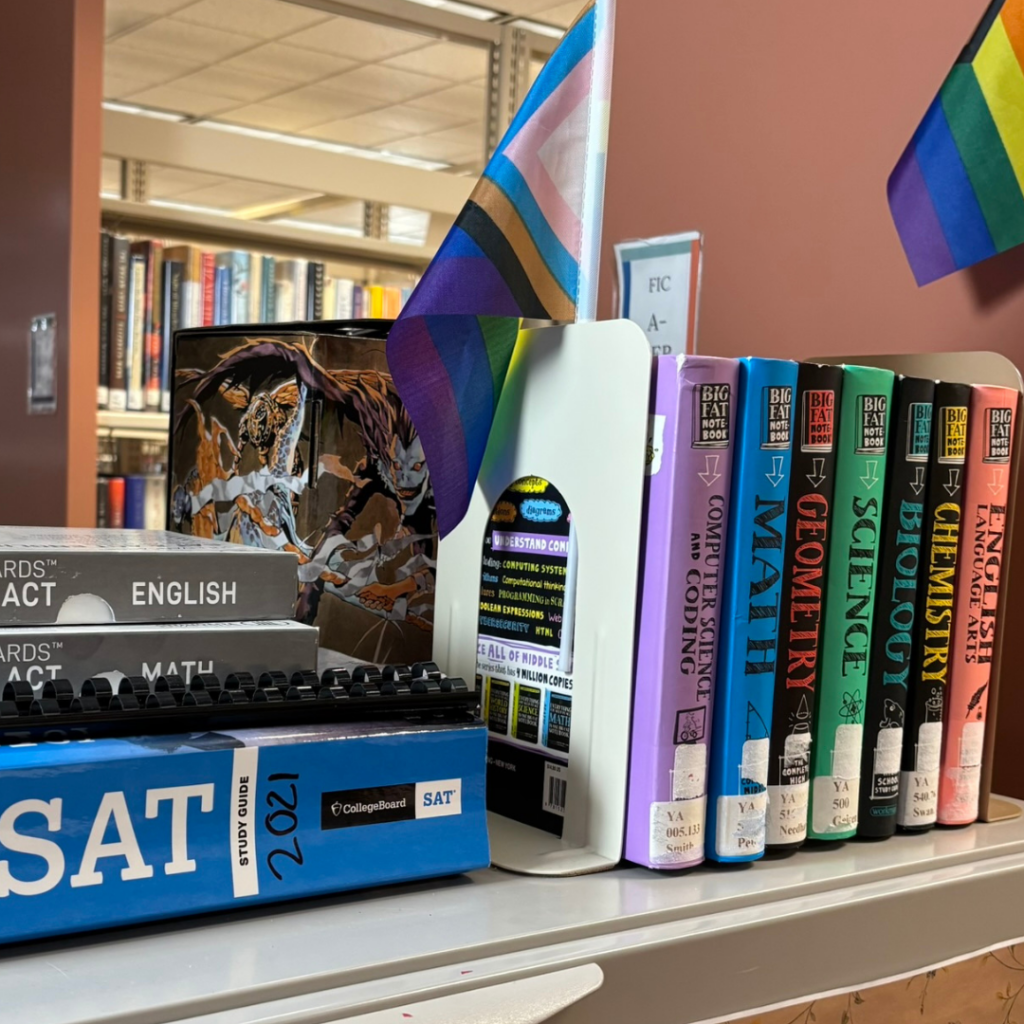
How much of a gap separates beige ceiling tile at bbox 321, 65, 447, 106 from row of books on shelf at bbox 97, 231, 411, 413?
135 inches

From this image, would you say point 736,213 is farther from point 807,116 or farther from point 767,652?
point 767,652

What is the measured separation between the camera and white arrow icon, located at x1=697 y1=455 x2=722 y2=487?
0.59 metres

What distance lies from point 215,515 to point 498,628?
252 millimetres

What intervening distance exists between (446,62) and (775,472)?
5759 mm

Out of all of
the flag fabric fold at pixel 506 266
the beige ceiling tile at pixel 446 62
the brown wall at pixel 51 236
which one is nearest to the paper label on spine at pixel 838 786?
the flag fabric fold at pixel 506 266

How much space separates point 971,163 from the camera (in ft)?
2.77

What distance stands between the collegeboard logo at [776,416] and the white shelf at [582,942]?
0.73ft

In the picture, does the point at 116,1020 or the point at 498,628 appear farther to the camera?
the point at 498,628

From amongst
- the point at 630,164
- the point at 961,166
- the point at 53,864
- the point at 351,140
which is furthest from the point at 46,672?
the point at 351,140

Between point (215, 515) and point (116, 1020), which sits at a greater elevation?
point (215, 515)

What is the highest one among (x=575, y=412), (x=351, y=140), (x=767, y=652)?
(x=351, y=140)

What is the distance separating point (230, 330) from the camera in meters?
0.83

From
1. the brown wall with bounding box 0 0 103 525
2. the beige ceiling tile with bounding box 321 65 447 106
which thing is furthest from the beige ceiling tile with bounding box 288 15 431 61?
the brown wall with bounding box 0 0 103 525

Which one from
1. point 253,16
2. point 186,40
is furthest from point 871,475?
point 186,40
